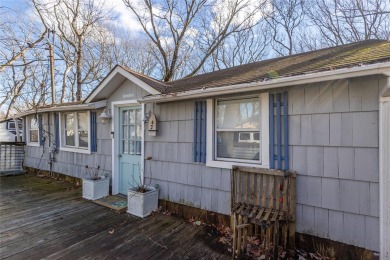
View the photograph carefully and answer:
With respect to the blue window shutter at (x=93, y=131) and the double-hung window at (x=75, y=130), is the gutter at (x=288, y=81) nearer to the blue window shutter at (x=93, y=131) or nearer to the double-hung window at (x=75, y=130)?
the blue window shutter at (x=93, y=131)

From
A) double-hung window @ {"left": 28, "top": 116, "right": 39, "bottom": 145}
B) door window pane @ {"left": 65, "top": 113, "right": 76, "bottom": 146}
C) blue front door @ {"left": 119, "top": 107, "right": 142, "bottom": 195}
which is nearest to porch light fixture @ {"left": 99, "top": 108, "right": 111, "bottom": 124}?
blue front door @ {"left": 119, "top": 107, "right": 142, "bottom": 195}

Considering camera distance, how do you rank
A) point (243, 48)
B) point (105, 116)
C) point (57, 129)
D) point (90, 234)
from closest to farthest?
point (90, 234) < point (105, 116) < point (57, 129) < point (243, 48)

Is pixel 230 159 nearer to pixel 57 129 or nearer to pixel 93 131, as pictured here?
pixel 93 131

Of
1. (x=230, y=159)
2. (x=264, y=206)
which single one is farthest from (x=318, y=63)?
(x=264, y=206)

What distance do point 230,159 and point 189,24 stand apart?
11.0 metres

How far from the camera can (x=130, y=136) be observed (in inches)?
198

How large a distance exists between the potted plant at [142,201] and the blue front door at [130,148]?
573mm

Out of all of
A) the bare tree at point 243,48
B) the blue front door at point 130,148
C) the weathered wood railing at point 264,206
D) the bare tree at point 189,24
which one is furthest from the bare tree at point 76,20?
the weathered wood railing at point 264,206

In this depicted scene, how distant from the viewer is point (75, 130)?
6219 millimetres

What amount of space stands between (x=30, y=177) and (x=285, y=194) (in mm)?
8002

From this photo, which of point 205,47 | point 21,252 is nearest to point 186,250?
point 21,252

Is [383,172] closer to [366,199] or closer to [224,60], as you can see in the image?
[366,199]

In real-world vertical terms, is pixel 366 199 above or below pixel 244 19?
below

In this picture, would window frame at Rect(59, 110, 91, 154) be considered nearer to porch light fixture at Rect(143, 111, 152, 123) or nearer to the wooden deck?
the wooden deck
